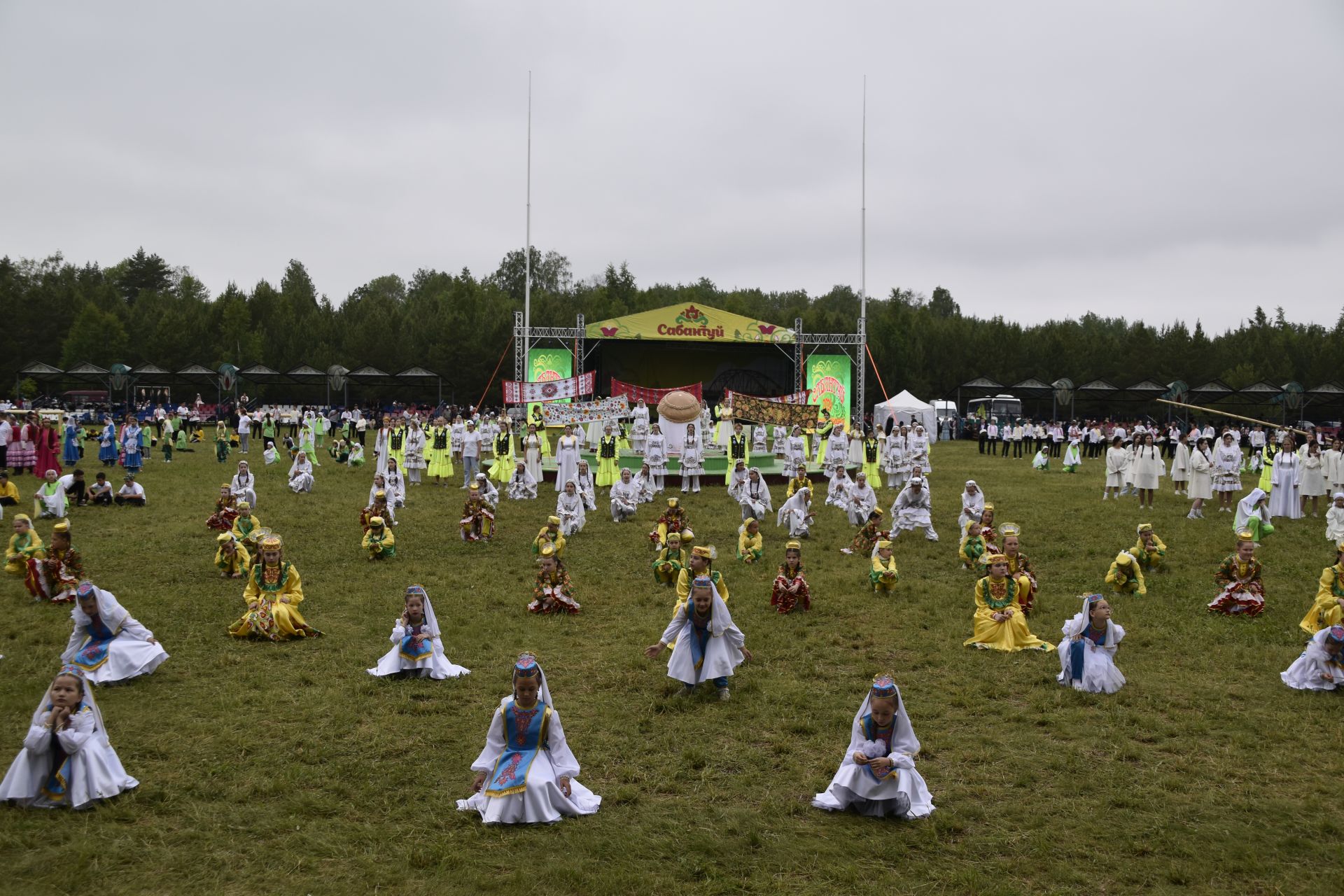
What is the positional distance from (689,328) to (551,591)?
29365 mm

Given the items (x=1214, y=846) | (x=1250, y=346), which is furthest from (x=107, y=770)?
(x=1250, y=346)

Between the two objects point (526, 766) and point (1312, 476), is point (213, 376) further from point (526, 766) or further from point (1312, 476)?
point (526, 766)

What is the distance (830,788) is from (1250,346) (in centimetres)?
6438

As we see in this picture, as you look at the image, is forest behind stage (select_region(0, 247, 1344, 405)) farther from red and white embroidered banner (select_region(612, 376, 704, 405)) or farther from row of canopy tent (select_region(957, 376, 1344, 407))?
red and white embroidered banner (select_region(612, 376, 704, 405))

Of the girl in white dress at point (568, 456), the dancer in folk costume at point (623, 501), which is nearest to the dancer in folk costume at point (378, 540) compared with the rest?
the dancer in folk costume at point (623, 501)

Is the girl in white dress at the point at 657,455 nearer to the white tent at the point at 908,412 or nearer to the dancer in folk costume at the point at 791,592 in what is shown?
the dancer in folk costume at the point at 791,592

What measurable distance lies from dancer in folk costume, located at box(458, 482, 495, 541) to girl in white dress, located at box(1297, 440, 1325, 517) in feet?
52.5

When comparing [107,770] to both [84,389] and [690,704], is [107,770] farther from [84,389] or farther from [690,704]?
[84,389]

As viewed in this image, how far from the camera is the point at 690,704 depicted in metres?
8.68

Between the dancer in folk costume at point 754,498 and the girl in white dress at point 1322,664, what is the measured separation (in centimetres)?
1037

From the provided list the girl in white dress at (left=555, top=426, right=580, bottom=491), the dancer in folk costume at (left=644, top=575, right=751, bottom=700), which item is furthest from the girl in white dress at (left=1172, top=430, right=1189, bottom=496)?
the dancer in folk costume at (left=644, top=575, right=751, bottom=700)

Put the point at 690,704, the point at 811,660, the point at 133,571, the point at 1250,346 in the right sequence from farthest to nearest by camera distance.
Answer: the point at 1250,346, the point at 133,571, the point at 811,660, the point at 690,704

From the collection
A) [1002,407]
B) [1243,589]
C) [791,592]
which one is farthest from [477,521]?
[1002,407]

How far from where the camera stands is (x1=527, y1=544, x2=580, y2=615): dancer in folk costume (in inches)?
472
